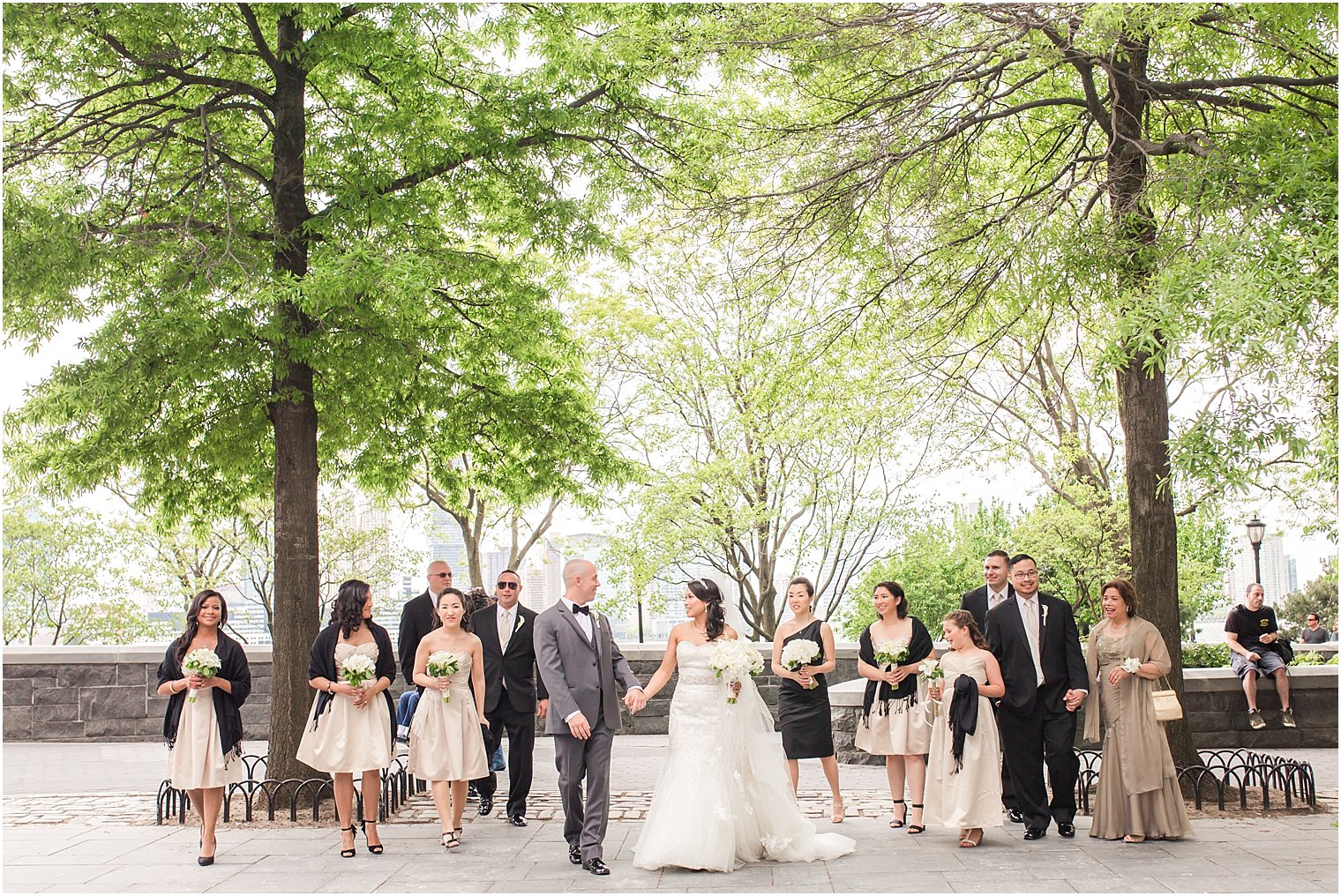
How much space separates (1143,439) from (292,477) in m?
7.73

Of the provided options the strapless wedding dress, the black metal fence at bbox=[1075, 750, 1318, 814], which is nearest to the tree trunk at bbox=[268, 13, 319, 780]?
the strapless wedding dress

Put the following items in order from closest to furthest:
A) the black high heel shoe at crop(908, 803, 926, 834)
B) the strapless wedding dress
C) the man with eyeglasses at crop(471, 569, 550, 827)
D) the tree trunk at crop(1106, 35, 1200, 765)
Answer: the strapless wedding dress, the black high heel shoe at crop(908, 803, 926, 834), the tree trunk at crop(1106, 35, 1200, 765), the man with eyeglasses at crop(471, 569, 550, 827)

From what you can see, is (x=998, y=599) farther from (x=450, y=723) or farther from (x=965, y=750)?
(x=450, y=723)

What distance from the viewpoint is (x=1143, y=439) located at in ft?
32.0

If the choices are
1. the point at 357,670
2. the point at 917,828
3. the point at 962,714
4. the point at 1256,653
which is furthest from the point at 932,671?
the point at 1256,653

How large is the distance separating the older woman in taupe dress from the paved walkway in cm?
20

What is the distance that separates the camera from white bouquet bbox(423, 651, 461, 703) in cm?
807

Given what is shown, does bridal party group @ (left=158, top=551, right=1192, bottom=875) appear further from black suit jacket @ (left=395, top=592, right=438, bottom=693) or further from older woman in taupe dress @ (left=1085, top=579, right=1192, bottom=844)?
black suit jacket @ (left=395, top=592, right=438, bottom=693)

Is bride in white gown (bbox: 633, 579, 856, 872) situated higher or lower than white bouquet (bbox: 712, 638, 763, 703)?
lower

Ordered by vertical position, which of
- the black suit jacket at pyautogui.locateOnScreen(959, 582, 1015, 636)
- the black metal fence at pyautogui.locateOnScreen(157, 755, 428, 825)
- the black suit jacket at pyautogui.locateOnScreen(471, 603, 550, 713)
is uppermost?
the black suit jacket at pyautogui.locateOnScreen(959, 582, 1015, 636)

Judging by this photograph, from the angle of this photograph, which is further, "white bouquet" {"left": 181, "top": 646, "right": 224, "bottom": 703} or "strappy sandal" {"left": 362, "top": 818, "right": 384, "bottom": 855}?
"strappy sandal" {"left": 362, "top": 818, "right": 384, "bottom": 855}

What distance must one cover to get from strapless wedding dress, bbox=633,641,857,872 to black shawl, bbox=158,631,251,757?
9.93ft

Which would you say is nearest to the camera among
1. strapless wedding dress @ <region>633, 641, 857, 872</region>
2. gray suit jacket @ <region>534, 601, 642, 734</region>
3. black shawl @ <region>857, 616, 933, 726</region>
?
strapless wedding dress @ <region>633, 641, 857, 872</region>

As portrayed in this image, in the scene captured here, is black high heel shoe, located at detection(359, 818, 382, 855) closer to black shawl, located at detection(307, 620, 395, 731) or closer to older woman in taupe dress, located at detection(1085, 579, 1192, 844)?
black shawl, located at detection(307, 620, 395, 731)
